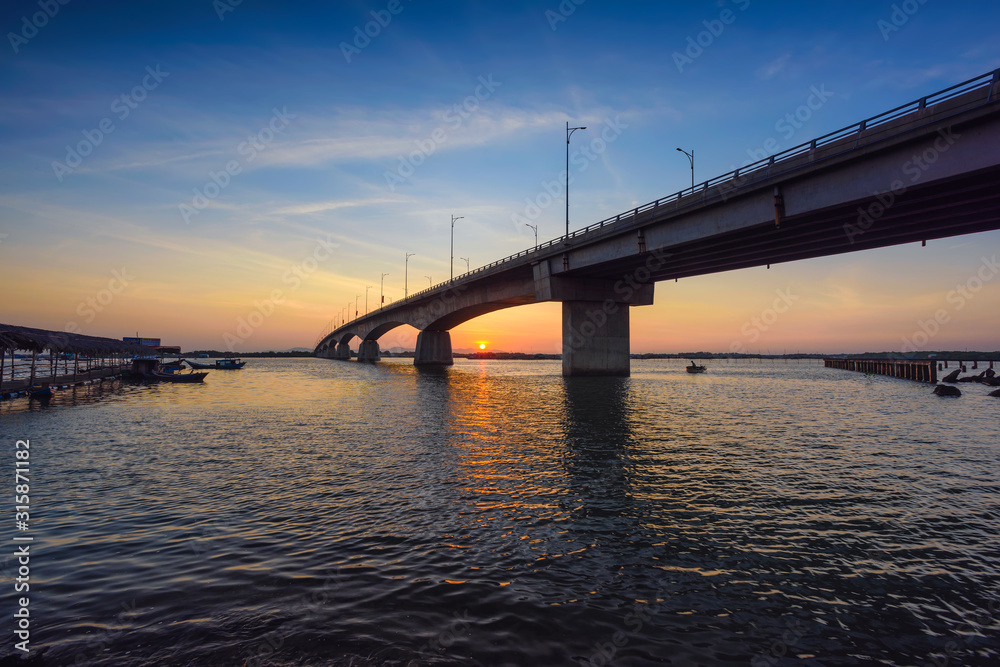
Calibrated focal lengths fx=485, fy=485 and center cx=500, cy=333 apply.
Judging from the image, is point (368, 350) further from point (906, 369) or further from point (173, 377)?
point (906, 369)

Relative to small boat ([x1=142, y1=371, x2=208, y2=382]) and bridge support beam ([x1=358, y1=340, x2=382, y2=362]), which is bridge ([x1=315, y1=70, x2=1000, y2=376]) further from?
bridge support beam ([x1=358, y1=340, x2=382, y2=362])

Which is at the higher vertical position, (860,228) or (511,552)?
(860,228)

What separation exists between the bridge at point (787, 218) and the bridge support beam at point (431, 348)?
40128mm

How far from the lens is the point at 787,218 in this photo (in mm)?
30281

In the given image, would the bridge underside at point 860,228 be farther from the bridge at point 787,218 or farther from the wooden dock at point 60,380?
the wooden dock at point 60,380

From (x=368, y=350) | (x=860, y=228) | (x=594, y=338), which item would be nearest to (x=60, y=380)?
(x=594, y=338)

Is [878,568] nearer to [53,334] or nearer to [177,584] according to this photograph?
[177,584]

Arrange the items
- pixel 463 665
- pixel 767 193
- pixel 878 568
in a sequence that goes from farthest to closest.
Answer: pixel 767 193, pixel 878 568, pixel 463 665

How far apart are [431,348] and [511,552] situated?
330 feet

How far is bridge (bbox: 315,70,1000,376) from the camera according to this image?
2233 centimetres

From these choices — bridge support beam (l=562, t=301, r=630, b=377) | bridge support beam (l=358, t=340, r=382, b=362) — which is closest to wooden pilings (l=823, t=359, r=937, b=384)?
bridge support beam (l=562, t=301, r=630, b=377)

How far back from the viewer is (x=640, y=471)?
46.3 feet

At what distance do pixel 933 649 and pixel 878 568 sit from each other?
8.12 ft

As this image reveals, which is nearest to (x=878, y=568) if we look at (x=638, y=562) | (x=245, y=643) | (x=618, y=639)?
(x=638, y=562)
